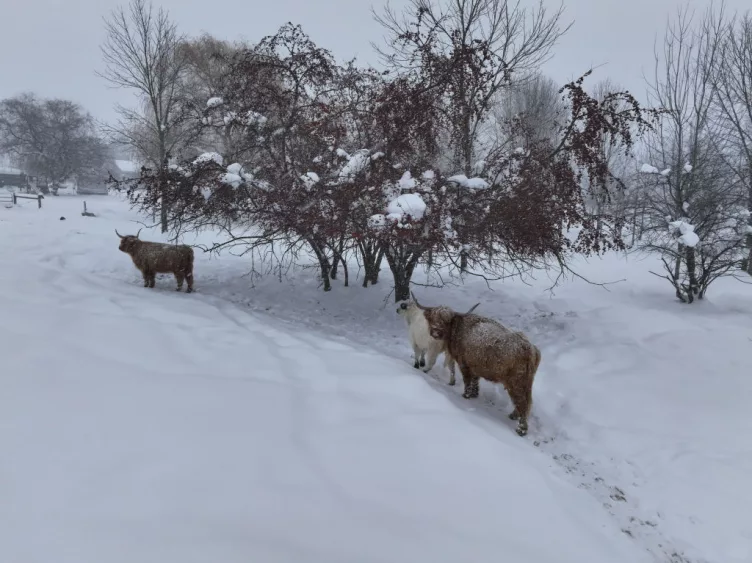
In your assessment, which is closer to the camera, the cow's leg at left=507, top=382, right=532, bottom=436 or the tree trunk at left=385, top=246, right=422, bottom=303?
the cow's leg at left=507, top=382, right=532, bottom=436

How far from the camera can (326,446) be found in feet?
8.64

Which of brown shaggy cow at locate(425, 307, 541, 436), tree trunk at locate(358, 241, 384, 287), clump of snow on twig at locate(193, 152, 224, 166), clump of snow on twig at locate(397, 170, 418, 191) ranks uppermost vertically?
clump of snow on twig at locate(193, 152, 224, 166)

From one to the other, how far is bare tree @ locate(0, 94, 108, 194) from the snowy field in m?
35.3

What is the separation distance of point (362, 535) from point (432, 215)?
4280mm

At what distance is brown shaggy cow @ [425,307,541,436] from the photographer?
13.1 feet

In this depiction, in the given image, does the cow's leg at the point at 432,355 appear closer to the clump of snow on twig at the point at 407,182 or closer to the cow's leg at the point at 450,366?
the cow's leg at the point at 450,366

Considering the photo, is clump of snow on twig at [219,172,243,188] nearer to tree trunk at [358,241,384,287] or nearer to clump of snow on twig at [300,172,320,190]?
clump of snow on twig at [300,172,320,190]

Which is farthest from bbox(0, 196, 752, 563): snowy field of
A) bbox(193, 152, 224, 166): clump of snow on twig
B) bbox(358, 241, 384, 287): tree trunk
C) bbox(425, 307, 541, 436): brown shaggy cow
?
bbox(358, 241, 384, 287): tree trunk

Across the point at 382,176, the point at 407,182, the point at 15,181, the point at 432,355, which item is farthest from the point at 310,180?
the point at 15,181

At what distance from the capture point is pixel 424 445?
286cm

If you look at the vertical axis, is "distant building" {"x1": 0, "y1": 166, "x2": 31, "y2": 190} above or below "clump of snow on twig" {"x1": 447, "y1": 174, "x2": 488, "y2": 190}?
above

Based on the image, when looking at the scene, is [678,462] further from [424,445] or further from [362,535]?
[362,535]

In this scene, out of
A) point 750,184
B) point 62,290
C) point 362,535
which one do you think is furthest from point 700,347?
point 62,290

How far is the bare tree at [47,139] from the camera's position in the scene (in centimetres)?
3247
